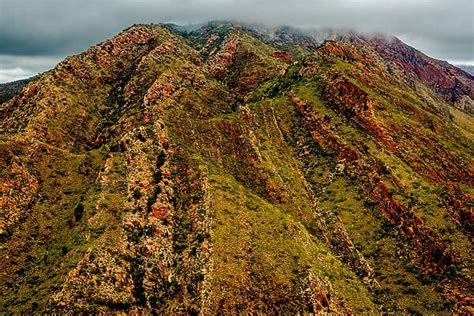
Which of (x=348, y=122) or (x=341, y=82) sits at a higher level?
(x=341, y=82)

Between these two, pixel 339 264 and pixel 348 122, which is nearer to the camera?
pixel 339 264

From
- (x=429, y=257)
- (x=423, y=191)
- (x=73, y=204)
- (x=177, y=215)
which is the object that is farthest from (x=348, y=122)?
(x=73, y=204)

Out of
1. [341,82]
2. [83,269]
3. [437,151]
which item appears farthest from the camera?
[341,82]

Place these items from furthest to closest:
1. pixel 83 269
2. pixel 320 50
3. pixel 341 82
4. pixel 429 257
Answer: pixel 320 50 < pixel 341 82 < pixel 429 257 < pixel 83 269

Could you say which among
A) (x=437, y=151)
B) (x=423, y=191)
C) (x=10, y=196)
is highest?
(x=437, y=151)

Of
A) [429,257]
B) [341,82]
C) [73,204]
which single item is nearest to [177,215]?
[73,204]

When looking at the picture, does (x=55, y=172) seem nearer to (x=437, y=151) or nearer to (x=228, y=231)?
(x=228, y=231)

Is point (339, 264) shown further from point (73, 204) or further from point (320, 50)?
point (320, 50)
